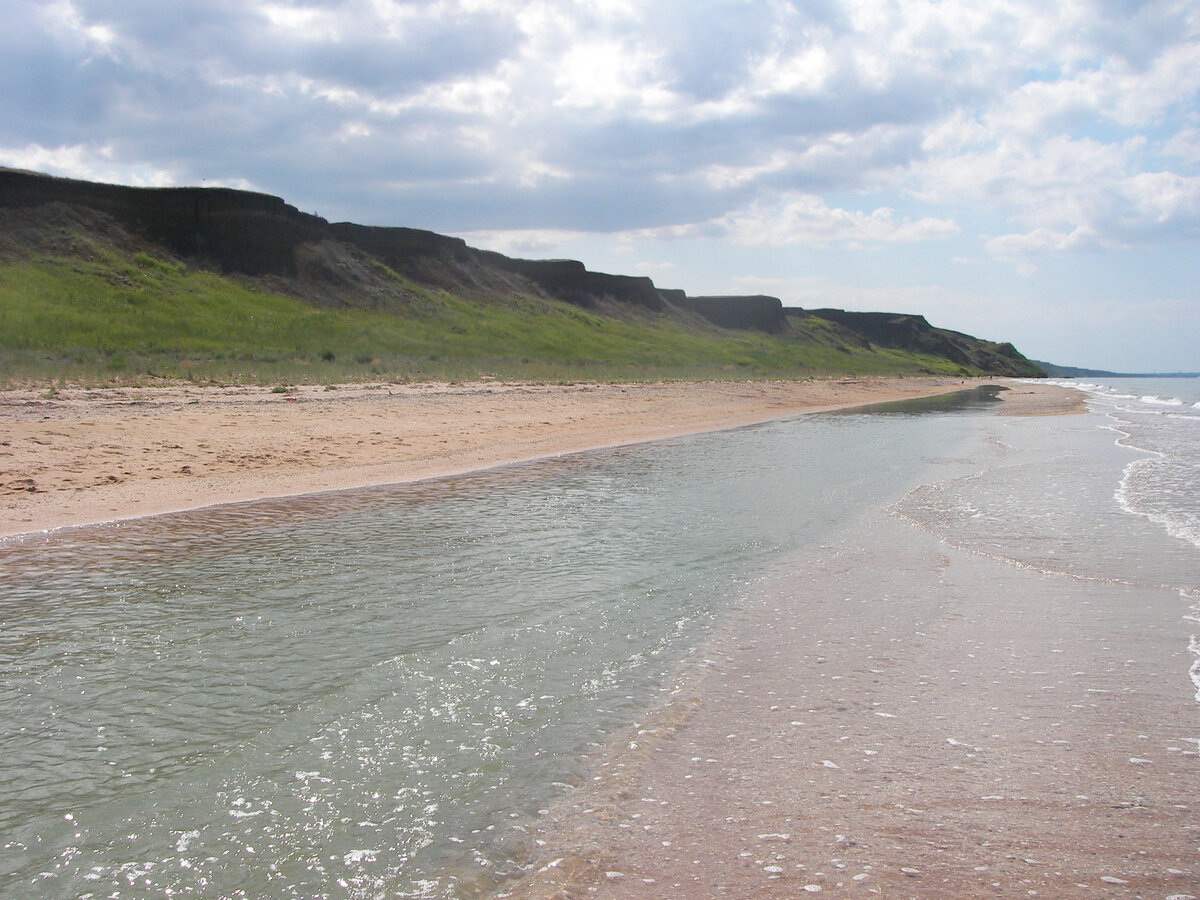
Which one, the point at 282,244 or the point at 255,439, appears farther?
the point at 282,244

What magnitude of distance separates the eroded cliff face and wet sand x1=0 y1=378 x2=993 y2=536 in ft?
130

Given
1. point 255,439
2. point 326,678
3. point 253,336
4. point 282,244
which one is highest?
point 282,244

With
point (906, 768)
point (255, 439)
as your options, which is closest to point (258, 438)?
point (255, 439)

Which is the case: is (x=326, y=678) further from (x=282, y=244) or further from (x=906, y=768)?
(x=282, y=244)

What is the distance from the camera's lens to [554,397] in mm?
32281

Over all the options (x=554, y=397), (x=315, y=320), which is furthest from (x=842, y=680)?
(x=315, y=320)

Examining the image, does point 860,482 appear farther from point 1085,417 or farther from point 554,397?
point 1085,417

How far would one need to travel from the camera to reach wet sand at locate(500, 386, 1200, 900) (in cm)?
337

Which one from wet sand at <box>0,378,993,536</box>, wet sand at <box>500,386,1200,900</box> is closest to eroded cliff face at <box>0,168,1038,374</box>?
wet sand at <box>0,378,993,536</box>

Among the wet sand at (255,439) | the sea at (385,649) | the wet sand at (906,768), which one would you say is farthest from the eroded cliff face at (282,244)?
the wet sand at (906,768)

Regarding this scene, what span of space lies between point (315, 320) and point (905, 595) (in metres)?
56.5

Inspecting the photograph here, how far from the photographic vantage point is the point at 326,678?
545 centimetres

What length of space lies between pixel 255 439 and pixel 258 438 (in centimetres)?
14

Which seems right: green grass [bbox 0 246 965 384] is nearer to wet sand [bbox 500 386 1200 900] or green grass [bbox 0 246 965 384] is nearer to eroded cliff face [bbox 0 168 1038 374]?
eroded cliff face [bbox 0 168 1038 374]
